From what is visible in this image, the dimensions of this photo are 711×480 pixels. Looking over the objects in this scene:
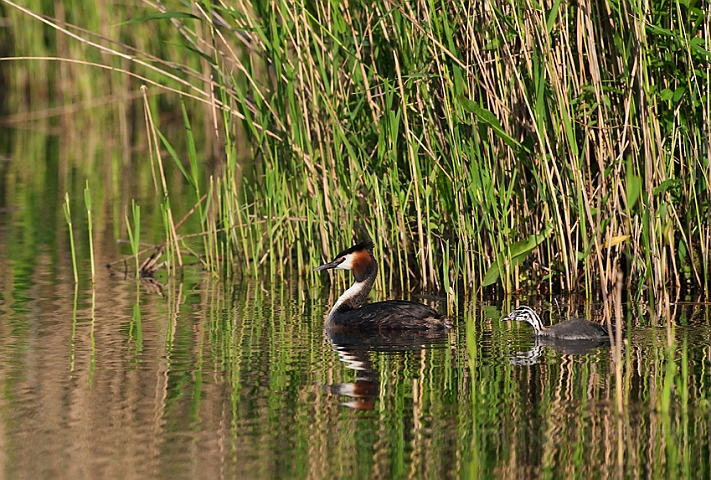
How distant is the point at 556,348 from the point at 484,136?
1.73 metres

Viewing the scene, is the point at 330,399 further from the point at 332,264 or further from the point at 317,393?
the point at 332,264

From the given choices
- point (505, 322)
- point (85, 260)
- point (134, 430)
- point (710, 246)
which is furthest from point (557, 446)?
point (85, 260)

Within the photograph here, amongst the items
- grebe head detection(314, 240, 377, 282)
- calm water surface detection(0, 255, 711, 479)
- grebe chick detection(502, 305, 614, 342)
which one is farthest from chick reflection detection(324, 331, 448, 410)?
grebe head detection(314, 240, 377, 282)

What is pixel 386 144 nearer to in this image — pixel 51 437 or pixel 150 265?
pixel 150 265

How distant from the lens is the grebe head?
8.02 meters

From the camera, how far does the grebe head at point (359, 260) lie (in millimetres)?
8016

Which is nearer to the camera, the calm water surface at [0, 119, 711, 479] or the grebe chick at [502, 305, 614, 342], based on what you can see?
the calm water surface at [0, 119, 711, 479]

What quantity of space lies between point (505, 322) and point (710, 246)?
134 centimetres

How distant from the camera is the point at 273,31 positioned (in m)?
7.97

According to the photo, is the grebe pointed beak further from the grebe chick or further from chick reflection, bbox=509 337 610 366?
chick reflection, bbox=509 337 610 366

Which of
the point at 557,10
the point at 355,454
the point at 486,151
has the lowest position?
the point at 355,454

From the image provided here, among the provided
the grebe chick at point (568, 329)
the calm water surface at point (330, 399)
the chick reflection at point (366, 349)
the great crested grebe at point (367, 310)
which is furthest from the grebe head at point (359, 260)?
the grebe chick at point (568, 329)

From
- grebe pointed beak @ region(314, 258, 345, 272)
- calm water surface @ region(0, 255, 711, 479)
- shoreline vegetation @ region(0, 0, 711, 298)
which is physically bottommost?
calm water surface @ region(0, 255, 711, 479)

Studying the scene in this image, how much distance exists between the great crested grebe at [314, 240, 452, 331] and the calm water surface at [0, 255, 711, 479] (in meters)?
0.12
